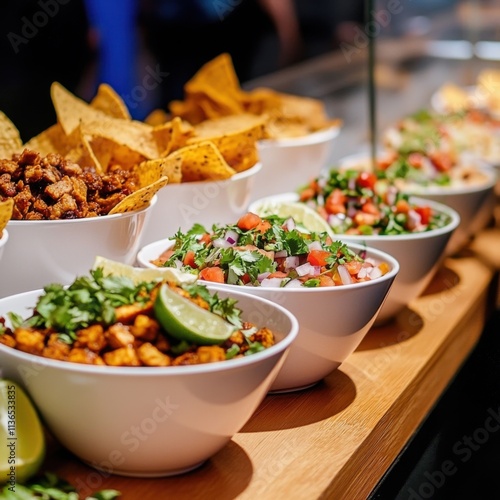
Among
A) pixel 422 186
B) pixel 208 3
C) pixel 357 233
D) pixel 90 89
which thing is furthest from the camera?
pixel 208 3

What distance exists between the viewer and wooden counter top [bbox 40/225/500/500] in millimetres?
1285

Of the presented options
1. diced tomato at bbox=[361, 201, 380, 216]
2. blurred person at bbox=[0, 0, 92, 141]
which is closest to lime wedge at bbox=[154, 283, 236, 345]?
diced tomato at bbox=[361, 201, 380, 216]

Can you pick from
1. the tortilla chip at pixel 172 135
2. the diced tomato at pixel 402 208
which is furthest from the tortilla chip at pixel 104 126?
the diced tomato at pixel 402 208

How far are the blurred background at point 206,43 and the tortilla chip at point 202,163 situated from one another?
1.47 m

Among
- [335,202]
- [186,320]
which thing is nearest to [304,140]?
[335,202]

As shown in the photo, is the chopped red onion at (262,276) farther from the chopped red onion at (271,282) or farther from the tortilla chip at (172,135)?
the tortilla chip at (172,135)

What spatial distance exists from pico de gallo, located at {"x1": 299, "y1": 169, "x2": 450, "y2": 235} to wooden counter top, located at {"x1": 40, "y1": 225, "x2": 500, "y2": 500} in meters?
0.25

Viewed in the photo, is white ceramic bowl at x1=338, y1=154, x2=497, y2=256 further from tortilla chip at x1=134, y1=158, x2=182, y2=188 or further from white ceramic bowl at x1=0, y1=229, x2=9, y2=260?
white ceramic bowl at x1=0, y1=229, x2=9, y2=260

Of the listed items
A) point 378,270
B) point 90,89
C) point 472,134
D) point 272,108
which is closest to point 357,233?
point 378,270

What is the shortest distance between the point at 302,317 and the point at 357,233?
0.57 metres

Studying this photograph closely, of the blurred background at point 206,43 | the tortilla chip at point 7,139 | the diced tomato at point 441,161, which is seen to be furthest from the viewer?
the blurred background at point 206,43

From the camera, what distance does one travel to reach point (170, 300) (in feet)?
4.09

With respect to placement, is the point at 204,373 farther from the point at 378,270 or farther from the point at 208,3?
the point at 208,3

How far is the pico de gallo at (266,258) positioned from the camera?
1562 mm
